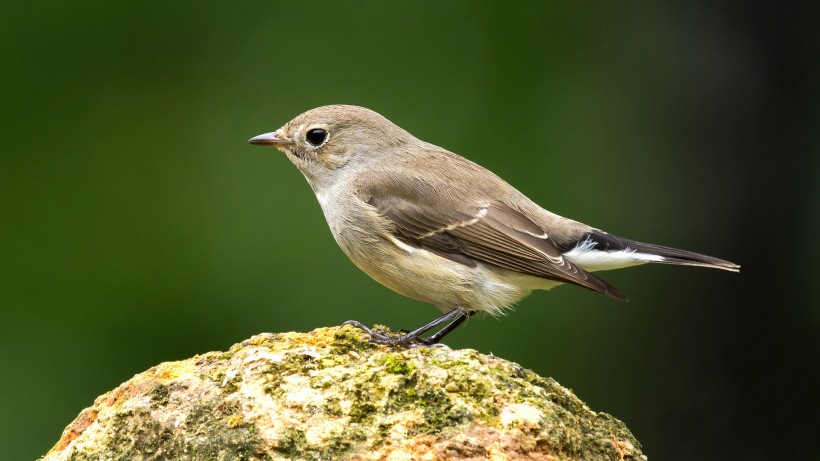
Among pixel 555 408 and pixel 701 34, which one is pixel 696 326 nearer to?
pixel 701 34

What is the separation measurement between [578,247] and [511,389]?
2312mm

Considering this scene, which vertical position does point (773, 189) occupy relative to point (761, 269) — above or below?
above

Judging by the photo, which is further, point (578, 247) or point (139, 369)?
point (139, 369)

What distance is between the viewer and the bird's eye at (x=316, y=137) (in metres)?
5.86

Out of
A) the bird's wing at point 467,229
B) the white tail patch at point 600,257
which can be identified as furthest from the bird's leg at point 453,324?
the white tail patch at point 600,257

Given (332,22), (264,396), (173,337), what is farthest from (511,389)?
(332,22)

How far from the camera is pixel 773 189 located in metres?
6.97

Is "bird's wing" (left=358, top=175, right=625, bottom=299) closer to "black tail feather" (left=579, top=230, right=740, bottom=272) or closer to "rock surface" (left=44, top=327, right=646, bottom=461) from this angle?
"black tail feather" (left=579, top=230, right=740, bottom=272)

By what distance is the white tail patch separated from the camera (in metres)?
5.48

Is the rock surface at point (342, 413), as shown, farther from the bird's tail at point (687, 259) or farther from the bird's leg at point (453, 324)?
the bird's tail at point (687, 259)

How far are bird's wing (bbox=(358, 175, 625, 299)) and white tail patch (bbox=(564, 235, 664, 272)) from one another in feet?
0.57

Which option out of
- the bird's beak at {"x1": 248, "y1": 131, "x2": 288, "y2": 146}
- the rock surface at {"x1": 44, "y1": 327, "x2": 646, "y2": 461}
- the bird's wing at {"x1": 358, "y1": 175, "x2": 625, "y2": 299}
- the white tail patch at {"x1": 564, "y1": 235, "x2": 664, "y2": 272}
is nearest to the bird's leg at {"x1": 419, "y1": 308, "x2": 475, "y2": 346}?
the bird's wing at {"x1": 358, "y1": 175, "x2": 625, "y2": 299}

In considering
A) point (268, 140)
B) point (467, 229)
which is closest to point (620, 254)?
point (467, 229)

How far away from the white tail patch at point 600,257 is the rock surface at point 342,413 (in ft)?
6.28
